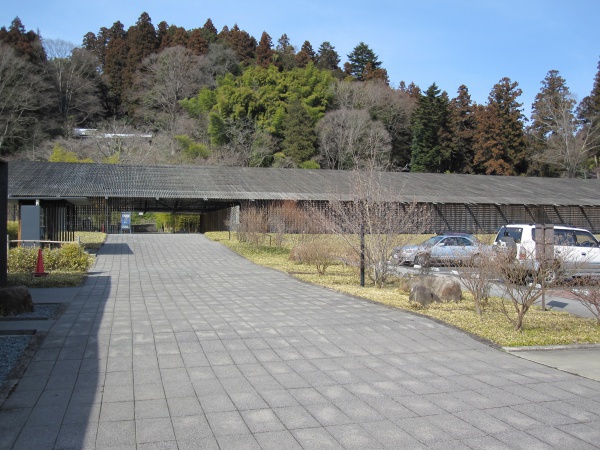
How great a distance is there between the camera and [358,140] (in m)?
54.0

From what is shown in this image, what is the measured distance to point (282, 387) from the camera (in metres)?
5.48

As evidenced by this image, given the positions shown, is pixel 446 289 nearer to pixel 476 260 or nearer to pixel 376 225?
pixel 476 260

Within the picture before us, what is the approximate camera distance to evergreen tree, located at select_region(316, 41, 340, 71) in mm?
81125

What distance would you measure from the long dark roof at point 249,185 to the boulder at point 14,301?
21.1 metres

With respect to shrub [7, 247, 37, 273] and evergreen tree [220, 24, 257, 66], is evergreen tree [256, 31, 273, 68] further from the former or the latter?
shrub [7, 247, 37, 273]

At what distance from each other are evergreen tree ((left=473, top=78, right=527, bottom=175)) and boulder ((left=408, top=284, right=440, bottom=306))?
51.8 meters

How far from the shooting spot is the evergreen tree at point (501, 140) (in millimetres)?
59031

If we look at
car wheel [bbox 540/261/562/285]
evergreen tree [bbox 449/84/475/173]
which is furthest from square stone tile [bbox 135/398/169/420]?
evergreen tree [bbox 449/84/475/173]

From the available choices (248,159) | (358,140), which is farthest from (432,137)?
(248,159)

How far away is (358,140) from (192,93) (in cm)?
2057

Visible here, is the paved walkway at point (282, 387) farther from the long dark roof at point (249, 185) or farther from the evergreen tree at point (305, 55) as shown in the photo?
the evergreen tree at point (305, 55)

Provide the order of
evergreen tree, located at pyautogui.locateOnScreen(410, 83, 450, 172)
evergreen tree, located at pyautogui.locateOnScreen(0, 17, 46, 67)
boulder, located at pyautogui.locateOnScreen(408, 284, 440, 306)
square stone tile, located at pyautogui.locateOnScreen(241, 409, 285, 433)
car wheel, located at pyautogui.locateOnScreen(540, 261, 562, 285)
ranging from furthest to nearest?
evergreen tree, located at pyautogui.locateOnScreen(410, 83, 450, 172) → evergreen tree, located at pyautogui.locateOnScreen(0, 17, 46, 67) → boulder, located at pyautogui.locateOnScreen(408, 284, 440, 306) → car wheel, located at pyautogui.locateOnScreen(540, 261, 562, 285) → square stone tile, located at pyautogui.locateOnScreen(241, 409, 285, 433)

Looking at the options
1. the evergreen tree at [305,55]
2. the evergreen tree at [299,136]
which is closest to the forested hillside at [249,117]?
the evergreen tree at [299,136]

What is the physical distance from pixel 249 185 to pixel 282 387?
3034 centimetres
